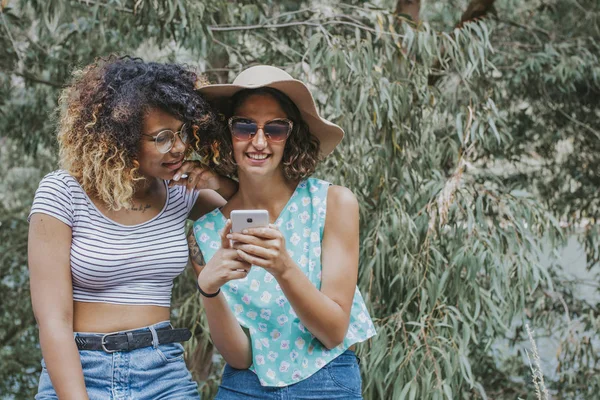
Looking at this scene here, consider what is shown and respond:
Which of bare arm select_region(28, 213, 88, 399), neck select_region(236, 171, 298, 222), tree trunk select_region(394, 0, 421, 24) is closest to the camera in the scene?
bare arm select_region(28, 213, 88, 399)

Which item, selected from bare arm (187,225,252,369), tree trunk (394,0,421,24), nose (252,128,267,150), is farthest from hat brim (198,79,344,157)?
tree trunk (394,0,421,24)

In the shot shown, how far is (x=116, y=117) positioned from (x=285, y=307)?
1.77 feet

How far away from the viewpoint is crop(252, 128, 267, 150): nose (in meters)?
1.62

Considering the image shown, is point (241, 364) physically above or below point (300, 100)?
below

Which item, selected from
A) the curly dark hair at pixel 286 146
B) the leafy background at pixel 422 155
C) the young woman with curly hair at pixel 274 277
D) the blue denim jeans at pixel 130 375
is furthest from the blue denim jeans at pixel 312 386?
the leafy background at pixel 422 155

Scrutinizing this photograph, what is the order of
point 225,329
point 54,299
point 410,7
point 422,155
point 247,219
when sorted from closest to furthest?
point 247,219 → point 54,299 → point 225,329 → point 422,155 → point 410,7

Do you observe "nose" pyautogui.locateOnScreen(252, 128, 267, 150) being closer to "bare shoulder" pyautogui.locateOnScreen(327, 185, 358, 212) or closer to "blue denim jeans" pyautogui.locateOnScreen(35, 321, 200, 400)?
"bare shoulder" pyautogui.locateOnScreen(327, 185, 358, 212)

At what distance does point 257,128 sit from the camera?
1.65 meters

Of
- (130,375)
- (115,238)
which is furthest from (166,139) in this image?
(130,375)

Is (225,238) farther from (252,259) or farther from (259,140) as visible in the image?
(259,140)

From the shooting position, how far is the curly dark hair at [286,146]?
171 centimetres

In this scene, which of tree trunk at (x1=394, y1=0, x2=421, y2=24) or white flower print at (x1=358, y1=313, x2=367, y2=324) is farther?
tree trunk at (x1=394, y1=0, x2=421, y2=24)

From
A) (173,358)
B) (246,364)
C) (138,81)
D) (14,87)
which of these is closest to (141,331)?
(173,358)

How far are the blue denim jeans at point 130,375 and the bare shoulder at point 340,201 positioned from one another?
1.49 feet
